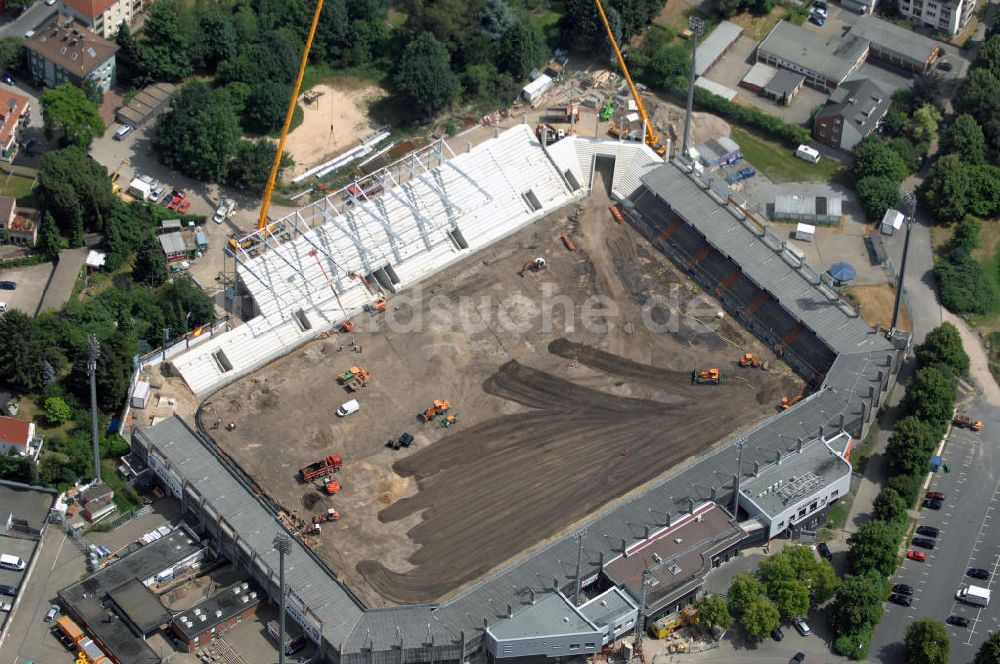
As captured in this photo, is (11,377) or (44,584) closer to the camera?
(44,584)

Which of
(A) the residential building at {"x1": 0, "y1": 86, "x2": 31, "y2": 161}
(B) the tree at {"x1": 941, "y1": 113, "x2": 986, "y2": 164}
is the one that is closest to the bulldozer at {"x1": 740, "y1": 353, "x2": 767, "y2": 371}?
(B) the tree at {"x1": 941, "y1": 113, "x2": 986, "y2": 164}

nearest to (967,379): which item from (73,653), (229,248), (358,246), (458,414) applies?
(458,414)

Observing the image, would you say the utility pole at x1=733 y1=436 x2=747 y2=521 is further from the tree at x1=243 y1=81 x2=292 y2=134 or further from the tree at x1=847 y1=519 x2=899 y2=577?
the tree at x1=243 y1=81 x2=292 y2=134

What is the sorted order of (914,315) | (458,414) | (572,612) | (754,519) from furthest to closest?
(914,315)
(458,414)
(754,519)
(572,612)

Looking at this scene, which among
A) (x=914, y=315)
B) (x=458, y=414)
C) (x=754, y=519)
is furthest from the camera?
(x=914, y=315)

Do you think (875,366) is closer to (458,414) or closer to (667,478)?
(667,478)

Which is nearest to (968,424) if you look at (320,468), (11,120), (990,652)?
(990,652)
